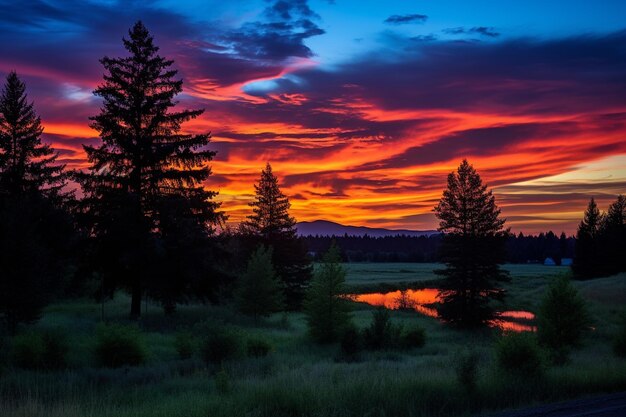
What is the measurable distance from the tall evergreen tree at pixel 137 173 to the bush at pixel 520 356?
19.4 m

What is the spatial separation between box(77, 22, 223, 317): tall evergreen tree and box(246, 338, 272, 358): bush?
31.5ft

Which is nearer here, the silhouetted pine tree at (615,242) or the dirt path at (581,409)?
the dirt path at (581,409)

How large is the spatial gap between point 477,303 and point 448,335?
5.77m

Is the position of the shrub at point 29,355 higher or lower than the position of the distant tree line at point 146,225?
lower

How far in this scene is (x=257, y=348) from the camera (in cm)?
2062

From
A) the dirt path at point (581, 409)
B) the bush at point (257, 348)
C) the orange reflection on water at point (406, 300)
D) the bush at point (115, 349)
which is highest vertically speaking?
the dirt path at point (581, 409)

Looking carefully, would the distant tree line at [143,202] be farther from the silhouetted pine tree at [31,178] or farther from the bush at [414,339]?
the bush at [414,339]

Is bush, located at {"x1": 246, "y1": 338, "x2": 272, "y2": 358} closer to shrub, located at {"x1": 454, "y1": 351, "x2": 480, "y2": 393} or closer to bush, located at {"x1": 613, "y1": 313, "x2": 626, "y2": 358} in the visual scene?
shrub, located at {"x1": 454, "y1": 351, "x2": 480, "y2": 393}

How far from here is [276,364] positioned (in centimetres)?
1744

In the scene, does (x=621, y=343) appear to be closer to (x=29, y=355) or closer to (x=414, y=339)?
(x=414, y=339)

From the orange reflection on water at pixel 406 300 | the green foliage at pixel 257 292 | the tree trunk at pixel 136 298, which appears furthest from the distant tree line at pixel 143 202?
the orange reflection on water at pixel 406 300

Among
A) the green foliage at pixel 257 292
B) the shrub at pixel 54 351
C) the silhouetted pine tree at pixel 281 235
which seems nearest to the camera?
the shrub at pixel 54 351

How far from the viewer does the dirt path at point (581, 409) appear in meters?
9.35

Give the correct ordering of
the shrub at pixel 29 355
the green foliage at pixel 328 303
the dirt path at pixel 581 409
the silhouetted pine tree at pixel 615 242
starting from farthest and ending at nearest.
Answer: the silhouetted pine tree at pixel 615 242 < the green foliage at pixel 328 303 < the shrub at pixel 29 355 < the dirt path at pixel 581 409
